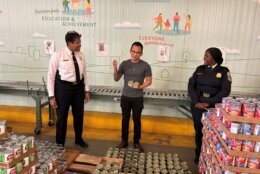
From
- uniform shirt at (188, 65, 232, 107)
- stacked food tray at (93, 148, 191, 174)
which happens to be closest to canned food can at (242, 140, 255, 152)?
stacked food tray at (93, 148, 191, 174)

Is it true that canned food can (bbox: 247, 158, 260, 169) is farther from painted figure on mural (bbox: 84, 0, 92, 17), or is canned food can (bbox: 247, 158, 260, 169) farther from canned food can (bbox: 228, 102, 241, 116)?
painted figure on mural (bbox: 84, 0, 92, 17)

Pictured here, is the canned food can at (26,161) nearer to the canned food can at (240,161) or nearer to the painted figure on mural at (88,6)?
the canned food can at (240,161)

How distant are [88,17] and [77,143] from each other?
202cm

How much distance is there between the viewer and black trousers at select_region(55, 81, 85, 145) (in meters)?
2.92

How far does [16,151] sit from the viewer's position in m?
1.72

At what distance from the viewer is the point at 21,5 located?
395 centimetres

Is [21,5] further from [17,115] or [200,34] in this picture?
[200,34]

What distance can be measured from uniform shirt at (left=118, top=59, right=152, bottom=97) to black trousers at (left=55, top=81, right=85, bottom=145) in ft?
1.99

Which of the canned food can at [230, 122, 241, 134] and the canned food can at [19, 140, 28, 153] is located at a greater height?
the canned food can at [230, 122, 241, 134]

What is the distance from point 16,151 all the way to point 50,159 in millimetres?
547

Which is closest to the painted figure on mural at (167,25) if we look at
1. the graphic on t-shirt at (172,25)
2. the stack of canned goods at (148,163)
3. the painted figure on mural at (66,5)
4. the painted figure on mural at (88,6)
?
the graphic on t-shirt at (172,25)

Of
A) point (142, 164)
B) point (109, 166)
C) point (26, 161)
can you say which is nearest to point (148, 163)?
point (142, 164)

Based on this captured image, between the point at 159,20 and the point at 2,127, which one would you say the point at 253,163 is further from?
the point at 159,20

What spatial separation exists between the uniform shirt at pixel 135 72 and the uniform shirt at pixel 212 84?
2.04ft
